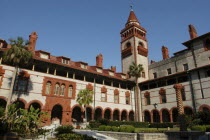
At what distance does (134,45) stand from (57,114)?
86.3 feet

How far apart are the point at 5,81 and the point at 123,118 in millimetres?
26893

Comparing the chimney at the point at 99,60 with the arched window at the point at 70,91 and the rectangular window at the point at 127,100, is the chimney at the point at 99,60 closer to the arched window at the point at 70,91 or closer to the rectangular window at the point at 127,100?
the rectangular window at the point at 127,100

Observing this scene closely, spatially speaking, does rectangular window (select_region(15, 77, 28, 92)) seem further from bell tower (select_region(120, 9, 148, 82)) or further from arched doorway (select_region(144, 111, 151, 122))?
arched doorway (select_region(144, 111, 151, 122))

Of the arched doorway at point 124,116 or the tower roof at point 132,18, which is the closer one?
the arched doorway at point 124,116

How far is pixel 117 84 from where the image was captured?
3916 centimetres

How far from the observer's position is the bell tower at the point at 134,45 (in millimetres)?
43875

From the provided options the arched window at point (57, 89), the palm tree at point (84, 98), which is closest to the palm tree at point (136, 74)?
the palm tree at point (84, 98)

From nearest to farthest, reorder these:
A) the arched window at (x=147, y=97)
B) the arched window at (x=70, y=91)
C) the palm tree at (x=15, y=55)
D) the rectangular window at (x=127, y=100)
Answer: the palm tree at (x=15, y=55), the arched window at (x=70, y=91), the arched window at (x=147, y=97), the rectangular window at (x=127, y=100)

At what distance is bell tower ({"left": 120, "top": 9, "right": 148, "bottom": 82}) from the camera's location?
4388 centimetres

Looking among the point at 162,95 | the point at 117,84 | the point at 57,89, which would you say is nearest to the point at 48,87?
the point at 57,89

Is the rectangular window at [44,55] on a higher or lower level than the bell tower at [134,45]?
lower

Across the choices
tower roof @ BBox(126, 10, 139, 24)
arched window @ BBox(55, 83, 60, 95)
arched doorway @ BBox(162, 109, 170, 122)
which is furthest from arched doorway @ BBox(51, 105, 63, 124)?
tower roof @ BBox(126, 10, 139, 24)

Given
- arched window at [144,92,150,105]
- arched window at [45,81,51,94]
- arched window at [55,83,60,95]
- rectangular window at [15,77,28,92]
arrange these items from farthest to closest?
arched window at [144,92,150,105] < arched window at [55,83,60,95] < arched window at [45,81,51,94] < rectangular window at [15,77,28,92]

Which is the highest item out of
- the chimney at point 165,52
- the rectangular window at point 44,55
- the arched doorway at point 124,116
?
the chimney at point 165,52
